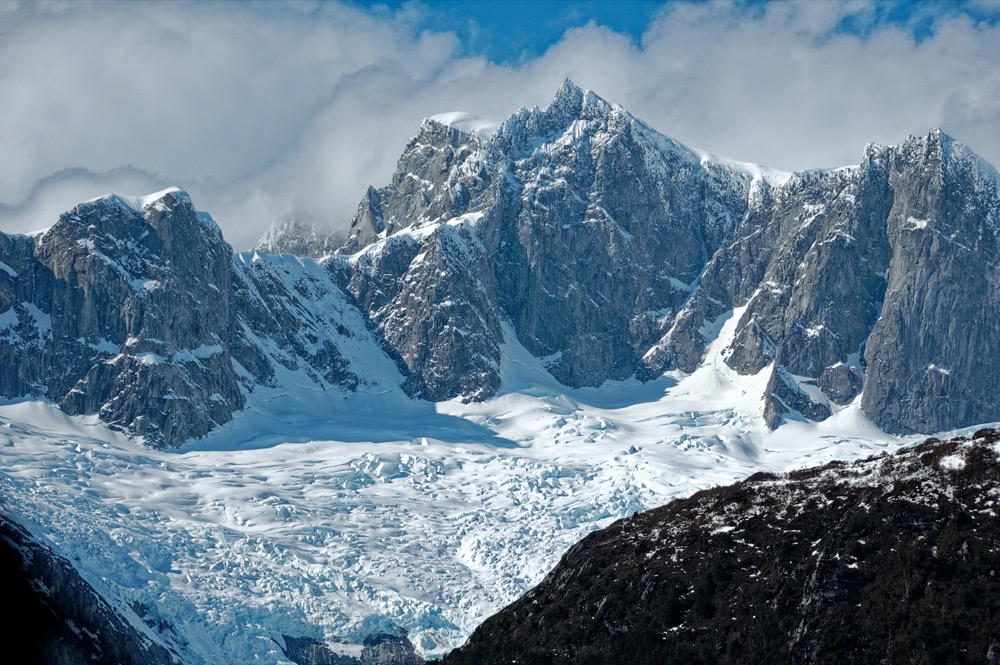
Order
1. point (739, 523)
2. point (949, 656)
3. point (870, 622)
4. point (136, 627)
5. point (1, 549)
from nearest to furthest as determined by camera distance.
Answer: point (1, 549)
point (949, 656)
point (870, 622)
point (739, 523)
point (136, 627)

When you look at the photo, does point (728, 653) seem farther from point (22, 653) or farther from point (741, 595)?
point (22, 653)

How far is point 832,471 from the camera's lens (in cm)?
11475

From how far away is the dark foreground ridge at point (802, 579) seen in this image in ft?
304

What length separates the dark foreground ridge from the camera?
9262cm

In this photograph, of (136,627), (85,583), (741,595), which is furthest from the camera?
(136,627)

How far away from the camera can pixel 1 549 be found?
153 ft

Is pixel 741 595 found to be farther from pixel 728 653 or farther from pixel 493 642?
pixel 493 642

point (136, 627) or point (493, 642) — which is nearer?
point (493, 642)

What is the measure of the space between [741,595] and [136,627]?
10947 centimetres

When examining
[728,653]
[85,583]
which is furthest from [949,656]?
[85,583]

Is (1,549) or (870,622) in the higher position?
(1,549)

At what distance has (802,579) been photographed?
10094 centimetres

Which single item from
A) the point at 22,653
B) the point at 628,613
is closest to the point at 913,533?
the point at 628,613

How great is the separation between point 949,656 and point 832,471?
28880 millimetres
